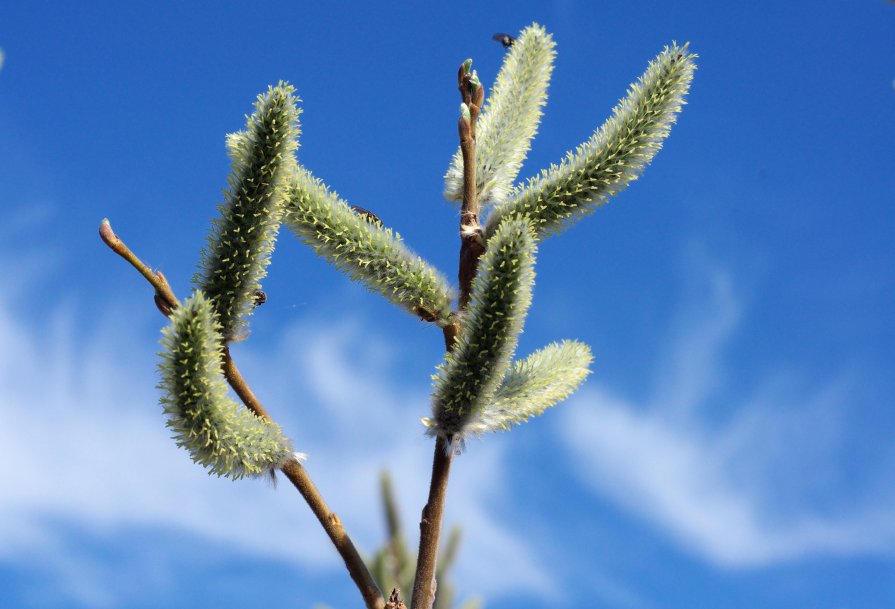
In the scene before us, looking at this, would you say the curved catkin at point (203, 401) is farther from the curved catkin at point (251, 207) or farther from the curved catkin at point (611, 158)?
the curved catkin at point (611, 158)

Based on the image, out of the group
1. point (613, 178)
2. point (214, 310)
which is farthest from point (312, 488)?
point (613, 178)

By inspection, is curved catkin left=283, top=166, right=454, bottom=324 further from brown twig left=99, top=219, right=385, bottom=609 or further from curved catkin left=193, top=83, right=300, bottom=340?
brown twig left=99, top=219, right=385, bottom=609

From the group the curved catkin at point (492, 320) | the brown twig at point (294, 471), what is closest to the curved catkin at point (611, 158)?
the curved catkin at point (492, 320)

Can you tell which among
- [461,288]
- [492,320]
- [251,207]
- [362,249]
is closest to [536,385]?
[461,288]

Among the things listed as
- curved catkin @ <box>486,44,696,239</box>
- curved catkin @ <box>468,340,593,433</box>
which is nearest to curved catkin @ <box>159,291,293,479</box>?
curved catkin @ <box>468,340,593,433</box>

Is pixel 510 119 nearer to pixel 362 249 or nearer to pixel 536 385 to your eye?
pixel 362 249

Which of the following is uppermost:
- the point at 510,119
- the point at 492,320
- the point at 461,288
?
the point at 510,119

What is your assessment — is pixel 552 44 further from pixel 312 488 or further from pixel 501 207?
pixel 312 488
